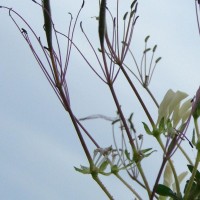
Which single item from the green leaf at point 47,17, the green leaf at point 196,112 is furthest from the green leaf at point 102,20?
the green leaf at point 196,112

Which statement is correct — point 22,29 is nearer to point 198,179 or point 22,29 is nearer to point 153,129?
point 153,129

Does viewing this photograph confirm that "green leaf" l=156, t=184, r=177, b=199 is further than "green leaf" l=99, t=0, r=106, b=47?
Yes

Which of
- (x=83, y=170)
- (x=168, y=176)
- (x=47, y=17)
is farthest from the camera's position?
(x=168, y=176)

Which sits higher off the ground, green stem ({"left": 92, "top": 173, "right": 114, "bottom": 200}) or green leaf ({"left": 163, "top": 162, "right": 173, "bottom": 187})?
green leaf ({"left": 163, "top": 162, "right": 173, "bottom": 187})

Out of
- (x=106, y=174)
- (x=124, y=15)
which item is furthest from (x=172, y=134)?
(x=124, y=15)

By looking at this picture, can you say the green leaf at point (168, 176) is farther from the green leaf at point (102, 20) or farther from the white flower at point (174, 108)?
the green leaf at point (102, 20)

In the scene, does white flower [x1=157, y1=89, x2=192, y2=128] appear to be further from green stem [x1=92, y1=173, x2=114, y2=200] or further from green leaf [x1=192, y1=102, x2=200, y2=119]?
green stem [x1=92, y1=173, x2=114, y2=200]

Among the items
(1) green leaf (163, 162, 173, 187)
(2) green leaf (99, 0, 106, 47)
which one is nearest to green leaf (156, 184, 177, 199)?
(1) green leaf (163, 162, 173, 187)

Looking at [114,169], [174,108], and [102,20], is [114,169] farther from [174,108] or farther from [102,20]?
[102,20]

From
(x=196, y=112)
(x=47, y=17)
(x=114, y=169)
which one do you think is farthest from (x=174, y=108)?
(x=47, y=17)

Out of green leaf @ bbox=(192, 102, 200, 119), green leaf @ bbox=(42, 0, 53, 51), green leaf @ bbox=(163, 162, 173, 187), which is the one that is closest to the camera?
green leaf @ bbox=(42, 0, 53, 51)

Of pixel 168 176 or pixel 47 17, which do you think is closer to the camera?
pixel 47 17
